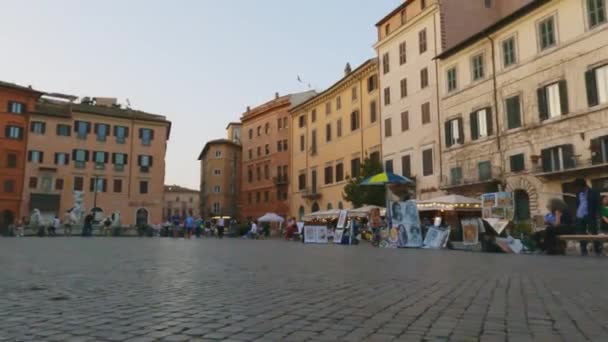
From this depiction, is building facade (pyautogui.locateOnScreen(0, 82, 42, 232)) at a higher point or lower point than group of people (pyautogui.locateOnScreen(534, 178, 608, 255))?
higher

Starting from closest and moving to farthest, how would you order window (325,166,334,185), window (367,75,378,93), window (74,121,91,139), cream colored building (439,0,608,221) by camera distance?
cream colored building (439,0,608,221)
window (367,75,378,93)
window (325,166,334,185)
window (74,121,91,139)

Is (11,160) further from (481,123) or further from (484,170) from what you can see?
(484,170)

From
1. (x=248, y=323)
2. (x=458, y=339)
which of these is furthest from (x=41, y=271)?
(x=458, y=339)

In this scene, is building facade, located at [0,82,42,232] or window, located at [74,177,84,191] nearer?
building facade, located at [0,82,42,232]

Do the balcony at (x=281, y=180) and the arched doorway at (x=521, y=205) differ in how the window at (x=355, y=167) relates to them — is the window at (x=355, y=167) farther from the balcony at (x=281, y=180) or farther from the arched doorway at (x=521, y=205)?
the arched doorway at (x=521, y=205)

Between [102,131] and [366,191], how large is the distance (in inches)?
1480

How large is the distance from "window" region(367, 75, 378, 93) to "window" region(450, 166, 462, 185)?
1224cm

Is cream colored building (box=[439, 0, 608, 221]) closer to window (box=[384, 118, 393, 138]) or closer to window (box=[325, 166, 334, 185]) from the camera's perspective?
window (box=[384, 118, 393, 138])

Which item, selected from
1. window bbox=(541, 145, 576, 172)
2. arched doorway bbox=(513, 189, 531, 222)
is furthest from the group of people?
arched doorway bbox=(513, 189, 531, 222)

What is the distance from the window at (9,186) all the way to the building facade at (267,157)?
26.6m

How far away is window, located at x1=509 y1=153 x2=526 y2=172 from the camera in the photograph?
27.4 meters

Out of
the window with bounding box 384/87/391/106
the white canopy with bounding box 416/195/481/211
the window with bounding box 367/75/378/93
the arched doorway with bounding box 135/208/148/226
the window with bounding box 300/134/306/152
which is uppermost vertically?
the window with bounding box 367/75/378/93

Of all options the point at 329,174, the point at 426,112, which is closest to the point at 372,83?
the point at 426,112

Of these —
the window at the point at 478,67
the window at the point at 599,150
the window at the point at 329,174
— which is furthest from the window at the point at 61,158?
the window at the point at 599,150
